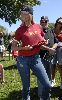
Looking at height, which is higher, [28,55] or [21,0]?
[21,0]

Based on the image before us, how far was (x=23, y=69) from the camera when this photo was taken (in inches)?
263

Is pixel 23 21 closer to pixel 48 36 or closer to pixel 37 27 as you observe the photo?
pixel 37 27

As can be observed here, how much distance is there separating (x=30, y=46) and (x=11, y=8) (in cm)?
3061

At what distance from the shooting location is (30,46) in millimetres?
6547

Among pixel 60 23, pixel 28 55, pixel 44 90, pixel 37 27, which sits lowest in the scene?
pixel 44 90

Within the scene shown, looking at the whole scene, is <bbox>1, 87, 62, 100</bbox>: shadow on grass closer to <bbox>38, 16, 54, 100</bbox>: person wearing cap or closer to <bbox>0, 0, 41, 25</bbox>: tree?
<bbox>38, 16, 54, 100</bbox>: person wearing cap

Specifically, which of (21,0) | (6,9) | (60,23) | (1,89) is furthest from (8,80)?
(6,9)

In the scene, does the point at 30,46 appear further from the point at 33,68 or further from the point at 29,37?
the point at 33,68

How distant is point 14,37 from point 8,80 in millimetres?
5884

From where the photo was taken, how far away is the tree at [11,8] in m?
35.5

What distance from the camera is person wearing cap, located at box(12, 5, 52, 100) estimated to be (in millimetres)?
6609

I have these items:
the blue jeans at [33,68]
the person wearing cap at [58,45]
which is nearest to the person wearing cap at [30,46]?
the blue jeans at [33,68]

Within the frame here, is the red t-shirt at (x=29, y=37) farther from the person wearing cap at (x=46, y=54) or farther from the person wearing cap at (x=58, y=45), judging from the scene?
the person wearing cap at (x=58, y=45)

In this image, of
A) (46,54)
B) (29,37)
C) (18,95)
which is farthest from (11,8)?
(29,37)
